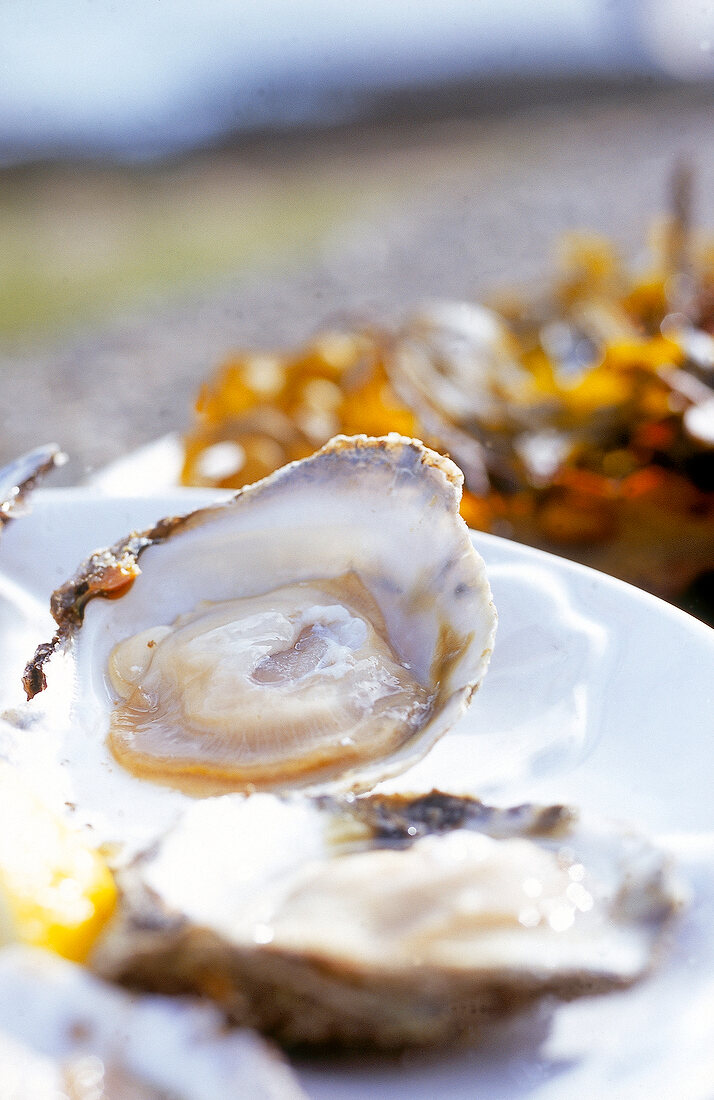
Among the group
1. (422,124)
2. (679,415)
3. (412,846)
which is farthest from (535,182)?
(412,846)

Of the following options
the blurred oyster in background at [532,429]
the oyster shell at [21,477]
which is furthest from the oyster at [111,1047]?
the blurred oyster in background at [532,429]

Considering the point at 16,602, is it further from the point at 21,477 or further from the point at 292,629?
the point at 292,629

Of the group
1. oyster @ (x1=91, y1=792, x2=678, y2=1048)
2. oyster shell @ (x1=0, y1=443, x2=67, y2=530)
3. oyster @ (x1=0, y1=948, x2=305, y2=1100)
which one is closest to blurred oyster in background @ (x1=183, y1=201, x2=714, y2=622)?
oyster shell @ (x1=0, y1=443, x2=67, y2=530)

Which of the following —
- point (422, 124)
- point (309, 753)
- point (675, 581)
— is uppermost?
point (309, 753)

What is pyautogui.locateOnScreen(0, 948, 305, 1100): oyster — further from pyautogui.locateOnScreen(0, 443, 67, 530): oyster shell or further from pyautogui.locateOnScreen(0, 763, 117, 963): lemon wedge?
pyautogui.locateOnScreen(0, 443, 67, 530): oyster shell

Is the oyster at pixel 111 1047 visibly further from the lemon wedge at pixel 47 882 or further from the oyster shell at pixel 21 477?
the oyster shell at pixel 21 477

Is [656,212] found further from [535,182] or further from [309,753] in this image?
[309,753]

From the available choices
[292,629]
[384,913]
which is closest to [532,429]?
[292,629]
